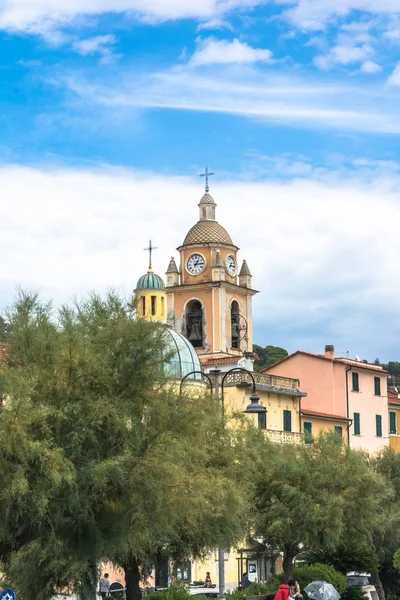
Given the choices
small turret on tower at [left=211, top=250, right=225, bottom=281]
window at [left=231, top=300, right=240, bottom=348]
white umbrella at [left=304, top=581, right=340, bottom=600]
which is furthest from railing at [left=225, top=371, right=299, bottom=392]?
white umbrella at [left=304, top=581, right=340, bottom=600]

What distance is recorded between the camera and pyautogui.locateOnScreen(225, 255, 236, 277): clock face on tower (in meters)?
83.1

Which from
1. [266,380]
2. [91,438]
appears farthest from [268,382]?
[91,438]

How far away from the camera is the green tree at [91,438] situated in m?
25.5

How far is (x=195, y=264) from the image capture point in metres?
82.7

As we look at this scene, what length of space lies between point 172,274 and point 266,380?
18288 mm

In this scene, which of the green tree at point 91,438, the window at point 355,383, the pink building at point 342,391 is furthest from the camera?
the window at point 355,383

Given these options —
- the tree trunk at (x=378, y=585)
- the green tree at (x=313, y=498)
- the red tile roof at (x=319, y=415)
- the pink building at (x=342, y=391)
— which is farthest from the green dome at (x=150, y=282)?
the tree trunk at (x=378, y=585)

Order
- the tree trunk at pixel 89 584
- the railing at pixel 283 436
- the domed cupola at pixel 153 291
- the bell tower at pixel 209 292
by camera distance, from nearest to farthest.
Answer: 1. the tree trunk at pixel 89 584
2. the railing at pixel 283 436
3. the domed cupola at pixel 153 291
4. the bell tower at pixel 209 292

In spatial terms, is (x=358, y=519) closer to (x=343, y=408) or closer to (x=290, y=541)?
(x=290, y=541)

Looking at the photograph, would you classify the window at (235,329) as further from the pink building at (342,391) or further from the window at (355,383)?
the window at (355,383)

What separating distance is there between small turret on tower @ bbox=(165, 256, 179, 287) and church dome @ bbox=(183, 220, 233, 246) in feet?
5.53

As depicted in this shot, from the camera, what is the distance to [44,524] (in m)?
27.0

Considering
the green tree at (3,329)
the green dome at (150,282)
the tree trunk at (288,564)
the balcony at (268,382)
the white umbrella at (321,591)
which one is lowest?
the white umbrella at (321,591)

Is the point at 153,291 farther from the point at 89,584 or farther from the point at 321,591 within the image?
the point at 89,584
